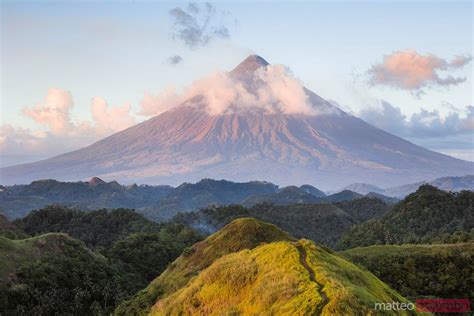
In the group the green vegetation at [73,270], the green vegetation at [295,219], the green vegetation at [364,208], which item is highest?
the green vegetation at [73,270]

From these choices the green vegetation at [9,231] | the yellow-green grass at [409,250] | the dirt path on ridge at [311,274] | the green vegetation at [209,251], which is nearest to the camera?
the dirt path on ridge at [311,274]

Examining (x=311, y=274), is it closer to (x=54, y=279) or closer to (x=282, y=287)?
(x=282, y=287)

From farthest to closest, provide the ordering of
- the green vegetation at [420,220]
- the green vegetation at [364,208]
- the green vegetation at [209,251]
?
the green vegetation at [364,208] → the green vegetation at [420,220] → the green vegetation at [209,251]

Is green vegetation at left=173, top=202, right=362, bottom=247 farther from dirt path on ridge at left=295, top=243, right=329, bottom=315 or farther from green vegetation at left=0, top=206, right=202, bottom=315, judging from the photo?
dirt path on ridge at left=295, top=243, right=329, bottom=315

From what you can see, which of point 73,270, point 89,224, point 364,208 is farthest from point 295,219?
point 73,270

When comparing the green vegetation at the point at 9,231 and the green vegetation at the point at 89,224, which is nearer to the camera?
the green vegetation at the point at 9,231

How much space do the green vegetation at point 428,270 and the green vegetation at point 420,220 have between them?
98.5 feet

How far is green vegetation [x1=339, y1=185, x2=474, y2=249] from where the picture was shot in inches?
3462

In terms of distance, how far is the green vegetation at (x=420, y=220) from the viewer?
289 ft

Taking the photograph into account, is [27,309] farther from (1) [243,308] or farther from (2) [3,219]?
(2) [3,219]

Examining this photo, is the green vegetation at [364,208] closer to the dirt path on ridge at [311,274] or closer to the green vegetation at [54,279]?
the green vegetation at [54,279]

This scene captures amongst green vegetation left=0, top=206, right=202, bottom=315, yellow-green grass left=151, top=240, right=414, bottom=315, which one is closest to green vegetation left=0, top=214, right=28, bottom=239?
green vegetation left=0, top=206, right=202, bottom=315

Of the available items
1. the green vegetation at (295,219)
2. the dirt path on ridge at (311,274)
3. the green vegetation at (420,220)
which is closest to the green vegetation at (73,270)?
the dirt path on ridge at (311,274)

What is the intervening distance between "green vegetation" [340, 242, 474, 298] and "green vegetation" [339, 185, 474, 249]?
3003cm
